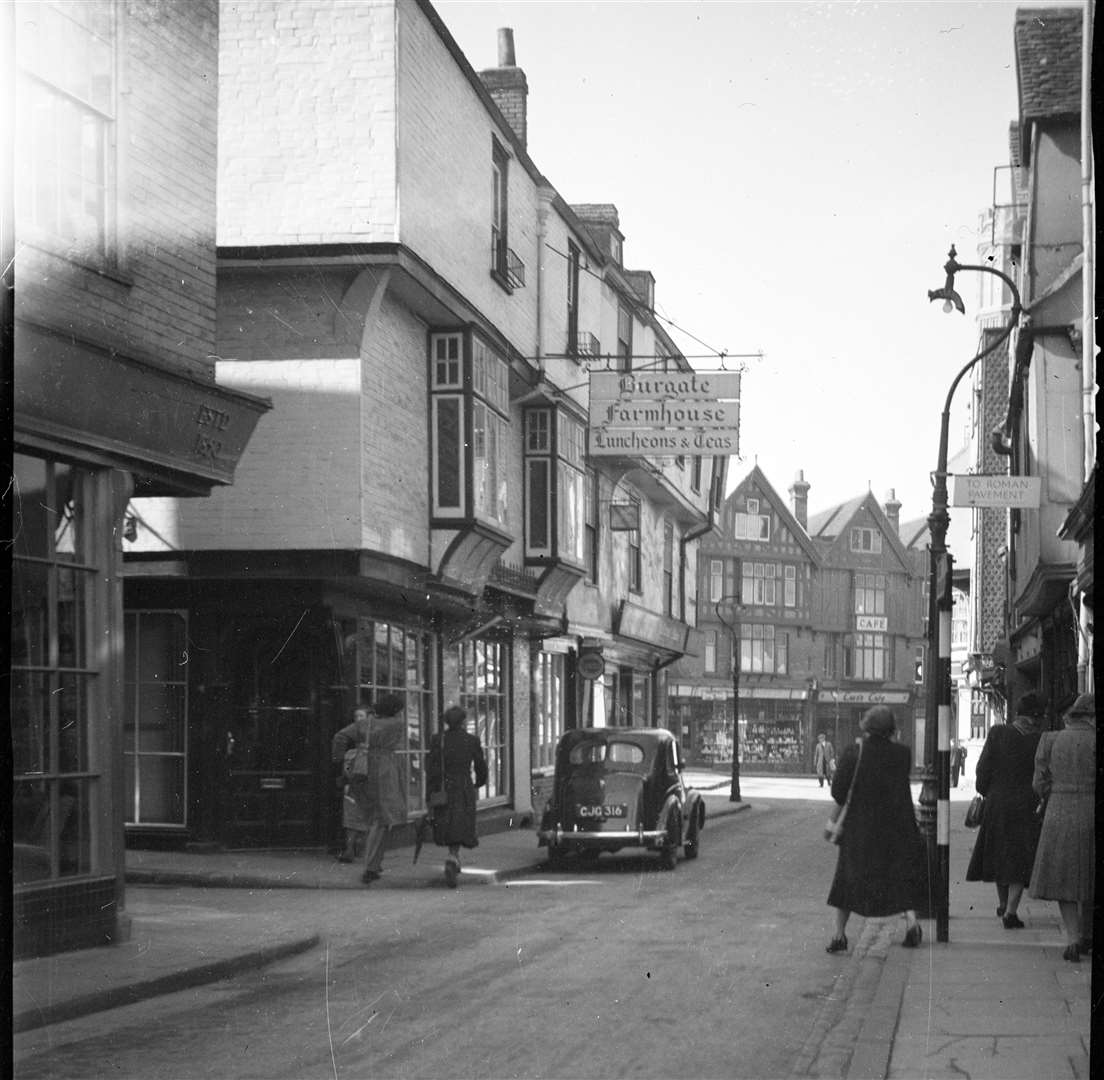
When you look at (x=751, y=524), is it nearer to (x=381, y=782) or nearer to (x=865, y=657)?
(x=865, y=657)

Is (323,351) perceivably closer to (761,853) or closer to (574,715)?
(761,853)

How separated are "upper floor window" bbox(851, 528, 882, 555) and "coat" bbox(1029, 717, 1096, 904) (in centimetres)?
6474

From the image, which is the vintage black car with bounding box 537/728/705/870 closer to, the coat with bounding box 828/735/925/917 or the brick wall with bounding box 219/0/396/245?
the brick wall with bounding box 219/0/396/245

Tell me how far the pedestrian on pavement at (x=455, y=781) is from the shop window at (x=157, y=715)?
3305 millimetres

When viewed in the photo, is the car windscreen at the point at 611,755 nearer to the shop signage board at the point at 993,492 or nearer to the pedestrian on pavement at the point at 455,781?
the pedestrian on pavement at the point at 455,781

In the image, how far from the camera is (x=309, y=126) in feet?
58.5

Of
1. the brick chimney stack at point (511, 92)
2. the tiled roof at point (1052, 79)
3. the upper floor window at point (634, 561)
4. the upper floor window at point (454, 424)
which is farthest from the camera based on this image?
the upper floor window at point (634, 561)

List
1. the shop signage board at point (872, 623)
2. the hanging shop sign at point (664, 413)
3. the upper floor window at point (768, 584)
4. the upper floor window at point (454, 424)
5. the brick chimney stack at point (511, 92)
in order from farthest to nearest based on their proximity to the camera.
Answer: the shop signage board at point (872, 623)
the upper floor window at point (768, 584)
the brick chimney stack at point (511, 92)
the upper floor window at point (454, 424)
the hanging shop sign at point (664, 413)

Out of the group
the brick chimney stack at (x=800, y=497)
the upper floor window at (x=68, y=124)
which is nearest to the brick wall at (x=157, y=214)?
the upper floor window at (x=68, y=124)

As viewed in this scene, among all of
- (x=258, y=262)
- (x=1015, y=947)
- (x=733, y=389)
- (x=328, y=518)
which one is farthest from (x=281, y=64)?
(x=1015, y=947)

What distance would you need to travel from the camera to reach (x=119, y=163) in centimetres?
1071

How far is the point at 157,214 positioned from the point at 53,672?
11.5 feet

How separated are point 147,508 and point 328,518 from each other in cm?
209

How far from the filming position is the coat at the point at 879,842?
11.0 meters
